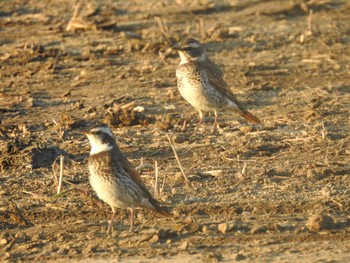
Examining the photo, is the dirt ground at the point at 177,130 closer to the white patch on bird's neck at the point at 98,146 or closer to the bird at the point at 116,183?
the bird at the point at 116,183

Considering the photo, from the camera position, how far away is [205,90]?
13.3 metres

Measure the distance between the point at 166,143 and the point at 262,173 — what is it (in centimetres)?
162

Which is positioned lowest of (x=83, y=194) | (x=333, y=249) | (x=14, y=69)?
(x=333, y=249)

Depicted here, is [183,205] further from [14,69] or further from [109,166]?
[14,69]

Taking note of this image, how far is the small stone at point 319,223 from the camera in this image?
377 inches

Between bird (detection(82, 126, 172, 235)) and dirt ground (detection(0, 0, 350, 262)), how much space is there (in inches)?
10.2

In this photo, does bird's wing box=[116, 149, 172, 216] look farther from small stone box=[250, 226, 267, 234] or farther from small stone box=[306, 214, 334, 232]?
small stone box=[306, 214, 334, 232]

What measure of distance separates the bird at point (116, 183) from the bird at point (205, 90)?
3.54 m

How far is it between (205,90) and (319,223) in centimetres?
404

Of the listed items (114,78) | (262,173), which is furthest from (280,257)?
(114,78)

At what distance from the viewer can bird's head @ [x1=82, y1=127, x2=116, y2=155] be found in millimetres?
9891

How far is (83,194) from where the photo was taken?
1052 cm

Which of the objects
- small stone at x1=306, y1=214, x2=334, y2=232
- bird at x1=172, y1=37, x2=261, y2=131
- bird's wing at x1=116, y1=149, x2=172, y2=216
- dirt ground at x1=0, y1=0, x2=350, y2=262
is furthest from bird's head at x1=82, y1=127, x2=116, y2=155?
bird at x1=172, y1=37, x2=261, y2=131

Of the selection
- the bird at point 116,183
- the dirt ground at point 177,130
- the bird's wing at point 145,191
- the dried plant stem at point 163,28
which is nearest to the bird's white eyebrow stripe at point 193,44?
the dirt ground at point 177,130
